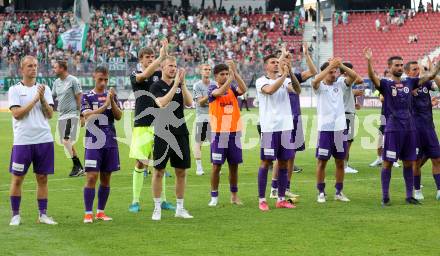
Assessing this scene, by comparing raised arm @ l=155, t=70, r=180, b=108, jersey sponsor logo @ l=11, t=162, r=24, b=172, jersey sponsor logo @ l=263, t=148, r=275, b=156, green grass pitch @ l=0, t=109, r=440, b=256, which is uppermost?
raised arm @ l=155, t=70, r=180, b=108

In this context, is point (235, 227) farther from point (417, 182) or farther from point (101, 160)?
point (417, 182)

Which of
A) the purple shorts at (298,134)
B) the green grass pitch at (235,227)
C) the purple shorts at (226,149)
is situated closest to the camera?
the green grass pitch at (235,227)

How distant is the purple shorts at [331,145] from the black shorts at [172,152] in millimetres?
2532

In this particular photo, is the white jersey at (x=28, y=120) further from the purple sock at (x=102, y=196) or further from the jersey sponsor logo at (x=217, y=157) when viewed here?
the jersey sponsor logo at (x=217, y=157)

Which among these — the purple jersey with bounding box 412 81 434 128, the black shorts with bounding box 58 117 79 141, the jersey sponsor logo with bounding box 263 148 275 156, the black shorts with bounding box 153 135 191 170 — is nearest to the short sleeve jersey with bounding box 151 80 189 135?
the black shorts with bounding box 153 135 191 170

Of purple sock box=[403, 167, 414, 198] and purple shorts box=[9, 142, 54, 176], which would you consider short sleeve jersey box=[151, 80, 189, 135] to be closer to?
purple shorts box=[9, 142, 54, 176]

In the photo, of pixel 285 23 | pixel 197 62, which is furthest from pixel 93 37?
pixel 285 23

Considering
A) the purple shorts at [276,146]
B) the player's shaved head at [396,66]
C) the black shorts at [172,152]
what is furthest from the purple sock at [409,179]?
the black shorts at [172,152]

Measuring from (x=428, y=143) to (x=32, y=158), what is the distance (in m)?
6.11

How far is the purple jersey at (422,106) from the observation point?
1348cm

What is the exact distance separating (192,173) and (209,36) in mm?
38595

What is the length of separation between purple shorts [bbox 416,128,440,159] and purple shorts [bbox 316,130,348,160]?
3.94 ft

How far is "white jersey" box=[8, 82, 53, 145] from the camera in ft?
36.3

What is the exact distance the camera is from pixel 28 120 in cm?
1112
